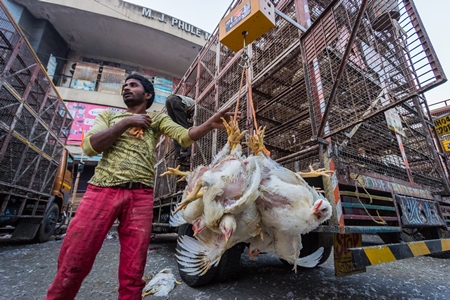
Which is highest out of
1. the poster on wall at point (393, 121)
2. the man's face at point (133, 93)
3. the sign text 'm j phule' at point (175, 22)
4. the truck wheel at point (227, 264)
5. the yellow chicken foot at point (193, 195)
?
the sign text 'm j phule' at point (175, 22)

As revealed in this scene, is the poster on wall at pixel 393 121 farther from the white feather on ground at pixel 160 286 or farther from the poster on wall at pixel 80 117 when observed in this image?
the poster on wall at pixel 80 117

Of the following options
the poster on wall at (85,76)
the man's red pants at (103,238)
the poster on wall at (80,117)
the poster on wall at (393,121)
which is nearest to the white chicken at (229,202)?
the man's red pants at (103,238)

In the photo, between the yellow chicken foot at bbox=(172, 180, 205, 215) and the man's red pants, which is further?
the man's red pants

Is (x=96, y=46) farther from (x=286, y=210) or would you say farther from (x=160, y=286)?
(x=286, y=210)

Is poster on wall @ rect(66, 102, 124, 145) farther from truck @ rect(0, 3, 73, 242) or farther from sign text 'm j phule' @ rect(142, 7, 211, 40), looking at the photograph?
truck @ rect(0, 3, 73, 242)

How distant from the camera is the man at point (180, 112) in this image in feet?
16.2

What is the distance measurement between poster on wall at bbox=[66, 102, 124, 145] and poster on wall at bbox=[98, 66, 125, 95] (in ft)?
5.74

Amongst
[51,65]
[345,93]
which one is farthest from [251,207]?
[51,65]

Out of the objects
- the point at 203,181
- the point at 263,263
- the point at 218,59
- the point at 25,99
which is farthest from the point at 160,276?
the point at 25,99

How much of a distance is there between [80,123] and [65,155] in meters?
10.7

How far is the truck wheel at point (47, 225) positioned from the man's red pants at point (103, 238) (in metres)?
5.90

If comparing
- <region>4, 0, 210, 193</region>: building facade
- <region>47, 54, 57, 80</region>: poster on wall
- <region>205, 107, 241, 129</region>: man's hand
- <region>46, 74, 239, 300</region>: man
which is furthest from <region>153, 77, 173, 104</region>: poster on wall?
<region>205, 107, 241, 129</region>: man's hand

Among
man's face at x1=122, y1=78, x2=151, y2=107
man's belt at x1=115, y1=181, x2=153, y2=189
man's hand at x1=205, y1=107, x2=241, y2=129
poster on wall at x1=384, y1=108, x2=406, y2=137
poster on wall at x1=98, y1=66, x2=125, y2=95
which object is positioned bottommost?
man's belt at x1=115, y1=181, x2=153, y2=189

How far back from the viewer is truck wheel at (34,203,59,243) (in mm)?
5765
